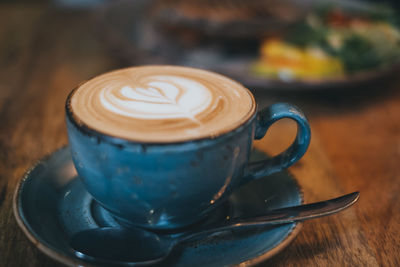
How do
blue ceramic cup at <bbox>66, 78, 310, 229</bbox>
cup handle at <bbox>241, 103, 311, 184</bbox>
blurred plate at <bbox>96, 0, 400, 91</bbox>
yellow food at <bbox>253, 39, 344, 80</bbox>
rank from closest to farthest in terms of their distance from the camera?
blue ceramic cup at <bbox>66, 78, 310, 229</bbox>, cup handle at <bbox>241, 103, 311, 184</bbox>, blurred plate at <bbox>96, 0, 400, 91</bbox>, yellow food at <bbox>253, 39, 344, 80</bbox>

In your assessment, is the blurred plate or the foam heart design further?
the blurred plate

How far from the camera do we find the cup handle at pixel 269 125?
1.83 feet

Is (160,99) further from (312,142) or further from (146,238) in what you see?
(312,142)

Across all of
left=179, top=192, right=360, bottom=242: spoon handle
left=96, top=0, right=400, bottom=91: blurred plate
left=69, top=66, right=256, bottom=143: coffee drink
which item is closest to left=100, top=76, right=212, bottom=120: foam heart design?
left=69, top=66, right=256, bottom=143: coffee drink

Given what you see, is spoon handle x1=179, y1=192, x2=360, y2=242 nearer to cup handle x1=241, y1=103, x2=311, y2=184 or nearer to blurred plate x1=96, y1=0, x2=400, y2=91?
cup handle x1=241, y1=103, x2=311, y2=184

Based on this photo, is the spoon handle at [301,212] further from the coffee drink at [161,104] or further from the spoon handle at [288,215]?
the coffee drink at [161,104]

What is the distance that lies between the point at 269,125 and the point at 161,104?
155 mm

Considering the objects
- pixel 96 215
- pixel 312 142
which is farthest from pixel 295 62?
pixel 96 215

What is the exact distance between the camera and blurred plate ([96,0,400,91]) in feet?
3.48

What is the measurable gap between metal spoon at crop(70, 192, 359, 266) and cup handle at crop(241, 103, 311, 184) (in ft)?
0.23

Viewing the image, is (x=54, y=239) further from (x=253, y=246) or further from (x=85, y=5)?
(x=85, y=5)

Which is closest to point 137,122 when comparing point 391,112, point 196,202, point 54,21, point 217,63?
point 196,202

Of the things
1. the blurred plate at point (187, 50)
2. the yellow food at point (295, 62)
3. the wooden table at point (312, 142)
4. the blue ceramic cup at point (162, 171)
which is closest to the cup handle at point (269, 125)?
the blue ceramic cup at point (162, 171)

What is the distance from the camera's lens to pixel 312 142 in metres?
0.92
